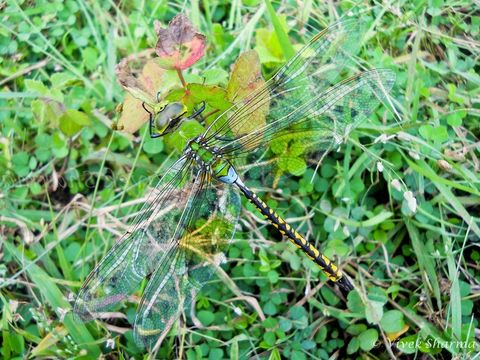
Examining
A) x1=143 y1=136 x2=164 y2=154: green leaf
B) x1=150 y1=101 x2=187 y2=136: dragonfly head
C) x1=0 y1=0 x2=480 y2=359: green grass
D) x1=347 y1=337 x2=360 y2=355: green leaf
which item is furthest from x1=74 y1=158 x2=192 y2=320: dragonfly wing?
x1=347 y1=337 x2=360 y2=355: green leaf

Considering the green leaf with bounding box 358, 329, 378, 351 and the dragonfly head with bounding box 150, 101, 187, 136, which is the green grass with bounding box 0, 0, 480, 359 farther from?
the dragonfly head with bounding box 150, 101, 187, 136

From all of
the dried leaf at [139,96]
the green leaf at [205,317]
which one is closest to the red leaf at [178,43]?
the dried leaf at [139,96]

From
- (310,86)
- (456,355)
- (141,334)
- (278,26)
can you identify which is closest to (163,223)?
(141,334)

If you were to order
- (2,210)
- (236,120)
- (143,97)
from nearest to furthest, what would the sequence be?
(143,97), (236,120), (2,210)

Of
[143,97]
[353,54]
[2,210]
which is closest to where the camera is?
[143,97]

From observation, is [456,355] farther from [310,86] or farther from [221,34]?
[221,34]
